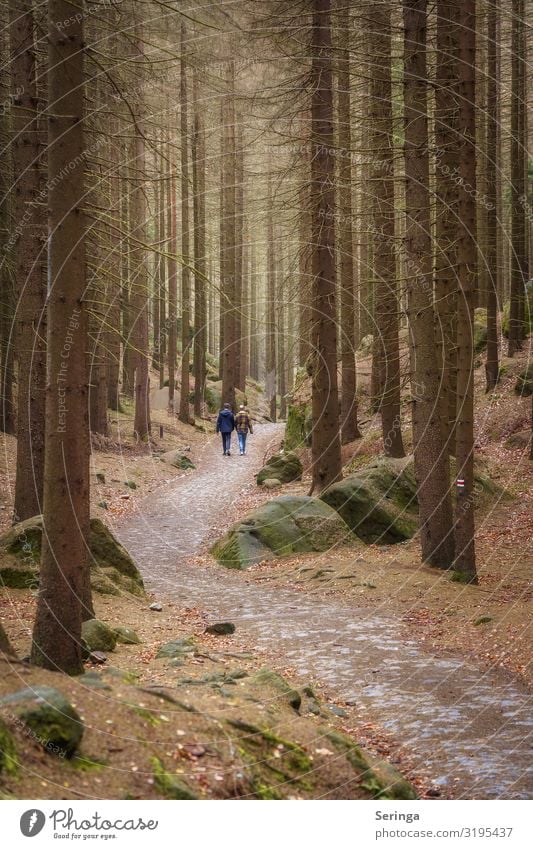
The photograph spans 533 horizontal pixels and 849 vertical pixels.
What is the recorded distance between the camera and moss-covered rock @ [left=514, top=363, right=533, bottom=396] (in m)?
22.9

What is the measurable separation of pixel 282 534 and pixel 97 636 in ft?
24.9

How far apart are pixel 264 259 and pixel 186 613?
49.8 metres

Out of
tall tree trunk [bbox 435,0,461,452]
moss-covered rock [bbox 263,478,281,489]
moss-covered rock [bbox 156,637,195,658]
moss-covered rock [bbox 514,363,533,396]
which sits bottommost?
moss-covered rock [bbox 156,637,195,658]

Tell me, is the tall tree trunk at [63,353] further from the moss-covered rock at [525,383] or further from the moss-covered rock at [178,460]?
the moss-covered rock at [178,460]

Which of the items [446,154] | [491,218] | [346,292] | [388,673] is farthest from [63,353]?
[491,218]

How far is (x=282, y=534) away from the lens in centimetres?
1652

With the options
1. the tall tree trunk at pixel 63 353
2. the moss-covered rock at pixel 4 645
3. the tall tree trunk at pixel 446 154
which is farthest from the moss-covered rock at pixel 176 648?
the tall tree trunk at pixel 446 154

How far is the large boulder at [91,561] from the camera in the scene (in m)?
11.4

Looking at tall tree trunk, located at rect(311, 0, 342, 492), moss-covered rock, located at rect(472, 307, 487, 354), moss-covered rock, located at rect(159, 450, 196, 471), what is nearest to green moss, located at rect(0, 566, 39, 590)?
tall tree trunk, located at rect(311, 0, 342, 492)

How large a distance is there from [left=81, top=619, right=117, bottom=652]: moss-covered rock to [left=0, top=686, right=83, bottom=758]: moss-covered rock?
3686mm

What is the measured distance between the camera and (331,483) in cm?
1836

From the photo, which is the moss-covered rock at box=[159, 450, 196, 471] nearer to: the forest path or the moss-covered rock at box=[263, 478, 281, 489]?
the moss-covered rock at box=[263, 478, 281, 489]

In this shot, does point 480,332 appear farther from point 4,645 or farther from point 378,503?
point 4,645

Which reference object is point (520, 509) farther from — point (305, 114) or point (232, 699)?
point (232, 699)
